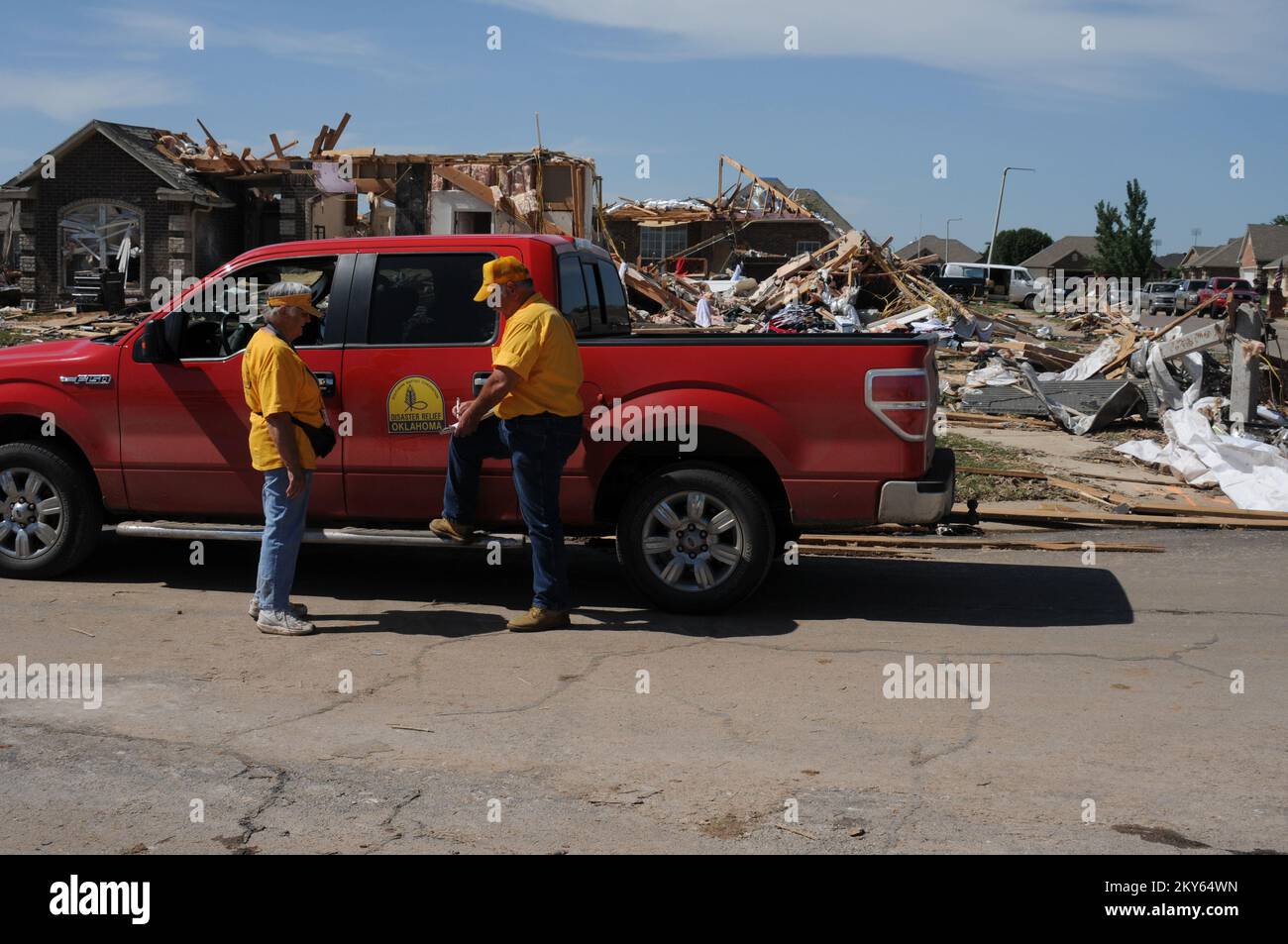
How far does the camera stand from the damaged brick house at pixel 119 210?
34750mm

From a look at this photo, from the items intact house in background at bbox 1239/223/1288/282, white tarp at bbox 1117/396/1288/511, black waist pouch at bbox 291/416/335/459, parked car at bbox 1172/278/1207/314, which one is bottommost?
white tarp at bbox 1117/396/1288/511

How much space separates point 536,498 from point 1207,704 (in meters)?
3.48

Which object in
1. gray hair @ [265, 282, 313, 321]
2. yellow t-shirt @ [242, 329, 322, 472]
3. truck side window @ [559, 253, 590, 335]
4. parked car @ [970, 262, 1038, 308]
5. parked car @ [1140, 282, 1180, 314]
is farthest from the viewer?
parked car @ [1140, 282, 1180, 314]

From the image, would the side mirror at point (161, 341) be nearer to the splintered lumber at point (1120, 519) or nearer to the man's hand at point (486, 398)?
the man's hand at point (486, 398)

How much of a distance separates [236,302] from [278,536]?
5.61ft

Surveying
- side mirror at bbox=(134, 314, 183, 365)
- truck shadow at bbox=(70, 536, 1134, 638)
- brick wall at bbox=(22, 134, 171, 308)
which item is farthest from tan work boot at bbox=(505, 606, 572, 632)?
brick wall at bbox=(22, 134, 171, 308)

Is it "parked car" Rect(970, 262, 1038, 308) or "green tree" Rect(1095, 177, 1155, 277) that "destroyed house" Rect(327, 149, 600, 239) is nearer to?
"parked car" Rect(970, 262, 1038, 308)

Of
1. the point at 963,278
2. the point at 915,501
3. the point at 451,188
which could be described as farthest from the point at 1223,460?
the point at 963,278

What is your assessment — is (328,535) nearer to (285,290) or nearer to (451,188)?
(285,290)

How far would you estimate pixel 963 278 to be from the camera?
59812 mm

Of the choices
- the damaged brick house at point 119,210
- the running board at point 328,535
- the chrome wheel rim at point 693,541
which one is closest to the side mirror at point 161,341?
the running board at point 328,535

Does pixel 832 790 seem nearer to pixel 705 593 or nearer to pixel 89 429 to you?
pixel 705 593

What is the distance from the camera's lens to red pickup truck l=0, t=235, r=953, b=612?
7270 millimetres
